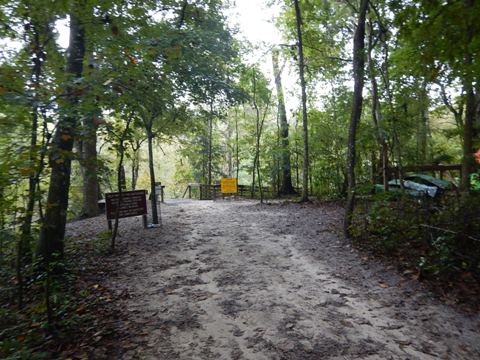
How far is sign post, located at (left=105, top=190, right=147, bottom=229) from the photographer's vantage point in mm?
7781

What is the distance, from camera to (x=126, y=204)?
8.20 metres

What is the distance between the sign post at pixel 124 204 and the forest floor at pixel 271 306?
3.70 feet

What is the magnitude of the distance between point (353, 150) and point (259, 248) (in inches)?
121

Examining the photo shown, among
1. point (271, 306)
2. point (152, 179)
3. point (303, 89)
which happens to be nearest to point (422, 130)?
point (303, 89)

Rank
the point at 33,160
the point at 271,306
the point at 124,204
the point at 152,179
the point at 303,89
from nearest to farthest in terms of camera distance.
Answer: the point at 33,160 → the point at 271,306 → the point at 124,204 → the point at 152,179 → the point at 303,89

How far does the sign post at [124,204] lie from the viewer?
7.78 m

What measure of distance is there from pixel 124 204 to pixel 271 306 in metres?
5.41

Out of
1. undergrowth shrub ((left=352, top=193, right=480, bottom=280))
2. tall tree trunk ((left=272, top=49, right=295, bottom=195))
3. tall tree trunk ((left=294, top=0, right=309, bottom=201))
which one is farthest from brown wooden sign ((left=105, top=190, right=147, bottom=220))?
tall tree trunk ((left=272, top=49, right=295, bottom=195))

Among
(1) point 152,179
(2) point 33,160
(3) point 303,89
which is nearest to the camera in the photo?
(2) point 33,160

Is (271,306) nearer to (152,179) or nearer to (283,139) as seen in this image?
(152,179)

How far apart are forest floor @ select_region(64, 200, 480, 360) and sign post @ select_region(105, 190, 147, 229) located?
1.13 metres

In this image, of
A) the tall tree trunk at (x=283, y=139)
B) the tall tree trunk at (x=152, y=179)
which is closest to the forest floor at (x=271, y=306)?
the tall tree trunk at (x=152, y=179)

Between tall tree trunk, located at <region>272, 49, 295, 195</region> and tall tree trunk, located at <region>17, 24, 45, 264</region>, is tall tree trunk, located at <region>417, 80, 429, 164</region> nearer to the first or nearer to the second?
tall tree trunk, located at <region>272, 49, 295, 195</region>

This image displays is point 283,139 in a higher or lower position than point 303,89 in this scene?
lower
